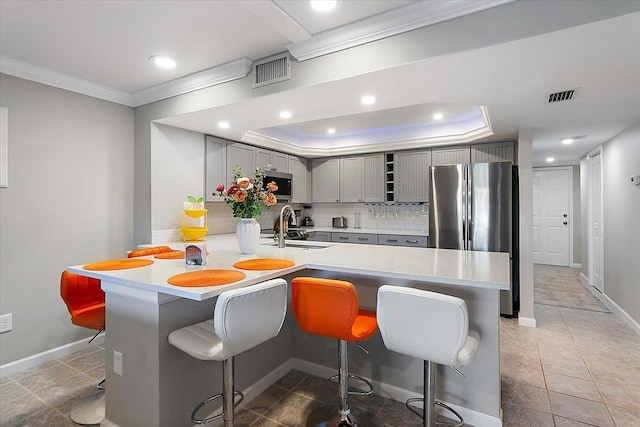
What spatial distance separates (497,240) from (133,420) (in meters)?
3.71

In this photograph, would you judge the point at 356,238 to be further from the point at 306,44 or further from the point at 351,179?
the point at 306,44

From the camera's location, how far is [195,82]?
2.95 metres

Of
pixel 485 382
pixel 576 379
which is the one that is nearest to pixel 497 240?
pixel 576 379

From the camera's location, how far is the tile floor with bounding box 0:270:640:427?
2.04m

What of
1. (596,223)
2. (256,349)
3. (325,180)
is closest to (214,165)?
(325,180)

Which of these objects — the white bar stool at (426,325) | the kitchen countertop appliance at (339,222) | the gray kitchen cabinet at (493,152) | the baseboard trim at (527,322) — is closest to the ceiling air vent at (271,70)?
the white bar stool at (426,325)

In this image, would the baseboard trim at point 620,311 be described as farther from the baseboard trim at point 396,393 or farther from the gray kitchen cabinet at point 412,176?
the baseboard trim at point 396,393

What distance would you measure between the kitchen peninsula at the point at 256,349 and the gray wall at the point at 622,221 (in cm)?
233

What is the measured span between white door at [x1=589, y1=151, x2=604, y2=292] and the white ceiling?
6.19 ft

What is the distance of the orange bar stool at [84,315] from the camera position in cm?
208

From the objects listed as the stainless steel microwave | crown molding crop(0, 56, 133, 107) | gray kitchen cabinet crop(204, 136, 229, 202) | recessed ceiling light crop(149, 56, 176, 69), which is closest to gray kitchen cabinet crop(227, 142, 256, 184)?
gray kitchen cabinet crop(204, 136, 229, 202)

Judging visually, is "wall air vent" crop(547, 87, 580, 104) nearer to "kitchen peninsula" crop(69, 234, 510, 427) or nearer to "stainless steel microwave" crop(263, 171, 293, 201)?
"kitchen peninsula" crop(69, 234, 510, 427)

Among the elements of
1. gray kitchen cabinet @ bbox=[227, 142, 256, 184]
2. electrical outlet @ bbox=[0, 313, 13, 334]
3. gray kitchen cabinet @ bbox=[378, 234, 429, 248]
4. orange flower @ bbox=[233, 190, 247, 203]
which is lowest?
electrical outlet @ bbox=[0, 313, 13, 334]

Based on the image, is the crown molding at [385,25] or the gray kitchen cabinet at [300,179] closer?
the crown molding at [385,25]
